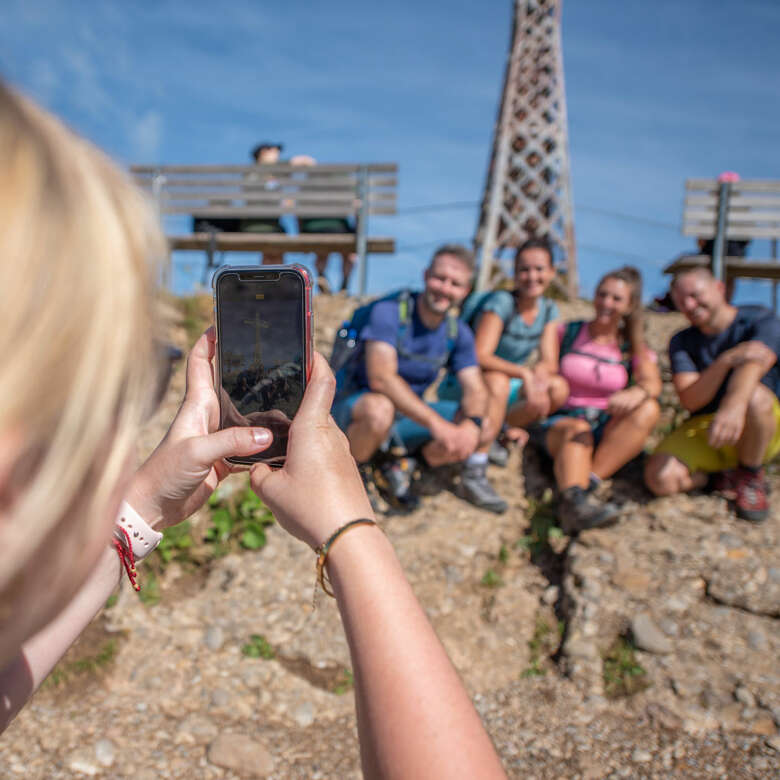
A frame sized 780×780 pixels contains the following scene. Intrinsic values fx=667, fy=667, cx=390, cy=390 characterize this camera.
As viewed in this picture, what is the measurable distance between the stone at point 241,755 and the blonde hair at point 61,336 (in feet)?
8.10

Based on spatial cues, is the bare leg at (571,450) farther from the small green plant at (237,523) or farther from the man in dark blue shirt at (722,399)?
the small green plant at (237,523)

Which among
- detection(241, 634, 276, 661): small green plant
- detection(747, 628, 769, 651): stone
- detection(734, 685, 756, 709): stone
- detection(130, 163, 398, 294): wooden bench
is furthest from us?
detection(130, 163, 398, 294): wooden bench

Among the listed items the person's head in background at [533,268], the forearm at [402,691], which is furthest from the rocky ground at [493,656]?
the forearm at [402,691]

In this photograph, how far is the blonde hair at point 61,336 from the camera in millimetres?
559

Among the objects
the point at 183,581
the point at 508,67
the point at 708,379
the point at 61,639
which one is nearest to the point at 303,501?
the point at 61,639

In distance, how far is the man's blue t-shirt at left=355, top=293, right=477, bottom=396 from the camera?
439cm

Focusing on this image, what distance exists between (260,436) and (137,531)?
311mm

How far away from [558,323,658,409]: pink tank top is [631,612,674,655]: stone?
71.6 inches

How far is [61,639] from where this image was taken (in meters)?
1.25

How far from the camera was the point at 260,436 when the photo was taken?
4.05 feet

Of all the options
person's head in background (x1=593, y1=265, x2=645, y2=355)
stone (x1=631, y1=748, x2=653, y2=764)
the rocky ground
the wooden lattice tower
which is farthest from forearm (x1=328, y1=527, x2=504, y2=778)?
the wooden lattice tower

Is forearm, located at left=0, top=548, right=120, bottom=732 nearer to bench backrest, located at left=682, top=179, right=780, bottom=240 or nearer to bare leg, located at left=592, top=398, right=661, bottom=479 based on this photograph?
bare leg, located at left=592, top=398, right=661, bottom=479

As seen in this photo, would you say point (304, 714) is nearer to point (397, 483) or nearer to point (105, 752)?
point (105, 752)

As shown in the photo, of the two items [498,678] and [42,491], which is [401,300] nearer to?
[498,678]
